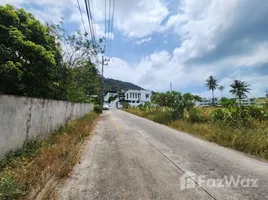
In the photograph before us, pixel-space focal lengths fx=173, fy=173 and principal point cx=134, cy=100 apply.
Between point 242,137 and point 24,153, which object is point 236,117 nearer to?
point 242,137

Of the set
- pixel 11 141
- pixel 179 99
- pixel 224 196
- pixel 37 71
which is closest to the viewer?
pixel 224 196

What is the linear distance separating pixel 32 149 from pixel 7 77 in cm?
234

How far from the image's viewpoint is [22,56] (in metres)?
5.76

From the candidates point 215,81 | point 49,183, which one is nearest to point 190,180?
point 49,183

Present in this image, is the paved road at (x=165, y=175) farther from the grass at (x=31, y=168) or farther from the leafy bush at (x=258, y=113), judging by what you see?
the leafy bush at (x=258, y=113)

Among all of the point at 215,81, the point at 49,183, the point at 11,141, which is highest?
the point at 215,81

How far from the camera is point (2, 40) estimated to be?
5.39 meters

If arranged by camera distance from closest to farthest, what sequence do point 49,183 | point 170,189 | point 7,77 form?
point 170,189 < point 49,183 < point 7,77

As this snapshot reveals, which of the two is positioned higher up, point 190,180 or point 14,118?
point 14,118

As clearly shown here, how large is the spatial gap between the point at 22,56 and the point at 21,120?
2350 mm

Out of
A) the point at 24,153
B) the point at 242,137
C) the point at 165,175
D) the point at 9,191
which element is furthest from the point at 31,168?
the point at 242,137

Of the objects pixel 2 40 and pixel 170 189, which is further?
pixel 2 40

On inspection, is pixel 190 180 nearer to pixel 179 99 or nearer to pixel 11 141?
pixel 11 141
